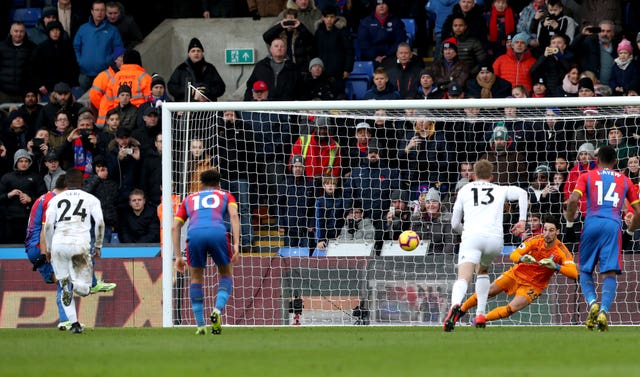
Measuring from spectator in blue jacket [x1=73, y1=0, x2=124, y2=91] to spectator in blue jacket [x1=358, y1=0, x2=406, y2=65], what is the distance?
14.2ft

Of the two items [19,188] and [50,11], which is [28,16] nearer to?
[50,11]

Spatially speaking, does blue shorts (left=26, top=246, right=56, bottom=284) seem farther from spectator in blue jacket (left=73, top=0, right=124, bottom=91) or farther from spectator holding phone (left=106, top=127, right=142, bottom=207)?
spectator in blue jacket (left=73, top=0, right=124, bottom=91)

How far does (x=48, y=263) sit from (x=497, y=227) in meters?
5.81

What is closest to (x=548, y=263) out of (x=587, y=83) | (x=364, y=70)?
(x=587, y=83)

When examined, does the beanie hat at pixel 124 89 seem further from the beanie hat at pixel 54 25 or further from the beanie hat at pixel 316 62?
the beanie hat at pixel 316 62

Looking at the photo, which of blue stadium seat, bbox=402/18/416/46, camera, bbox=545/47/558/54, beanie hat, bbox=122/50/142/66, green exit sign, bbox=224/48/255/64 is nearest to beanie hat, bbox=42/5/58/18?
beanie hat, bbox=122/50/142/66

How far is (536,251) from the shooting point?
53.3ft

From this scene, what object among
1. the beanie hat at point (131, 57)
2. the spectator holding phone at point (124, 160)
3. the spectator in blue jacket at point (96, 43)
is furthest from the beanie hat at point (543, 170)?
the spectator in blue jacket at point (96, 43)

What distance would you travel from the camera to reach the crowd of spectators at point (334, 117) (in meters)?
18.9

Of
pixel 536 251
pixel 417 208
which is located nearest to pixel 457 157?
pixel 417 208

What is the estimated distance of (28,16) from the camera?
26047mm

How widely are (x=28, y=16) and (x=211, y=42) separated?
3755 mm

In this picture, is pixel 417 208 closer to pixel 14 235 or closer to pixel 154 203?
pixel 154 203

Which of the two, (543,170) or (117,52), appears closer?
(543,170)
